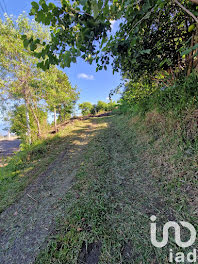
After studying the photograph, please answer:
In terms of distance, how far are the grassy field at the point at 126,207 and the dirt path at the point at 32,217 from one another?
0.51ft

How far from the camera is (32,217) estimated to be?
4.82ft

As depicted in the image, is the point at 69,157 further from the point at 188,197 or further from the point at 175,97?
the point at 175,97

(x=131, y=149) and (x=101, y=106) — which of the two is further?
(x=101, y=106)

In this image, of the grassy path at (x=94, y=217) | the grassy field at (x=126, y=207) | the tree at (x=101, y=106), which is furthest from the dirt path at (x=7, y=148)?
the tree at (x=101, y=106)

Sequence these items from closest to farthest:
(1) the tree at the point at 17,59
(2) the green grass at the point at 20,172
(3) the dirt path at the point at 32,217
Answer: (3) the dirt path at the point at 32,217
(2) the green grass at the point at 20,172
(1) the tree at the point at 17,59

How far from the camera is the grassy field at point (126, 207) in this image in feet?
3.26

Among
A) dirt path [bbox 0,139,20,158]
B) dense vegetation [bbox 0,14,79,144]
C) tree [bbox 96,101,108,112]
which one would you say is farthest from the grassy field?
tree [bbox 96,101,108,112]

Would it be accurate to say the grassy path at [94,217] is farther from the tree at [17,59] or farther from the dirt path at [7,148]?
the dirt path at [7,148]

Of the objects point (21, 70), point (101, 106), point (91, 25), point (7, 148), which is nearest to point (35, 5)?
point (91, 25)

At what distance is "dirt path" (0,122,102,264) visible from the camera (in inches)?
43.6

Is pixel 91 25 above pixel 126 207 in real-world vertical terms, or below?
above

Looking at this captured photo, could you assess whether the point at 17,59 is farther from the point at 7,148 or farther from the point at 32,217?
the point at 7,148

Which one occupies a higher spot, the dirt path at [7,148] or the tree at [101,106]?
the tree at [101,106]

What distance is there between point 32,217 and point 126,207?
4.37 ft
